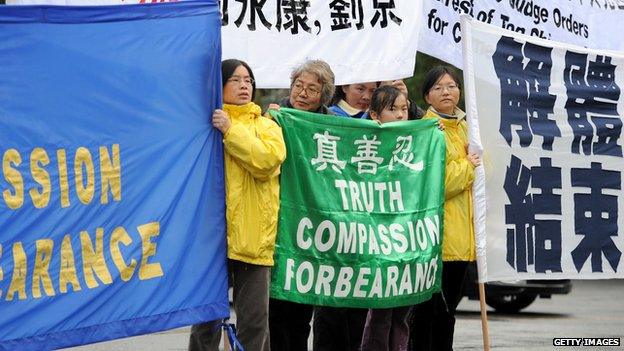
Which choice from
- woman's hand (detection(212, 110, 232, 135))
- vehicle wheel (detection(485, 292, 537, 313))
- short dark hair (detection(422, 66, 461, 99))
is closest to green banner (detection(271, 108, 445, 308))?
short dark hair (detection(422, 66, 461, 99))

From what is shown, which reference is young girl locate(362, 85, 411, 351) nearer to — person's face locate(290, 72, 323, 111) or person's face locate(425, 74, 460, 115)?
person's face locate(425, 74, 460, 115)

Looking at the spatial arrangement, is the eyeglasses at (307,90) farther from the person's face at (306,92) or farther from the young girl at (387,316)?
the young girl at (387,316)

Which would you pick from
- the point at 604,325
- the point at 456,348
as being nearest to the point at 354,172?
the point at 456,348

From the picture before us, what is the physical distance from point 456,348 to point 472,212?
8.37 feet

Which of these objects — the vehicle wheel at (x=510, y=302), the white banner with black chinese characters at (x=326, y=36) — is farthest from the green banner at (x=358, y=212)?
the vehicle wheel at (x=510, y=302)

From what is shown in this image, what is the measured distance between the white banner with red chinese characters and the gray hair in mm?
300

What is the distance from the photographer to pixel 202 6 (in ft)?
21.6

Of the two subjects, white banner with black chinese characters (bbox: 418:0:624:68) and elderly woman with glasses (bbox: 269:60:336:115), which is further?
white banner with black chinese characters (bbox: 418:0:624:68)

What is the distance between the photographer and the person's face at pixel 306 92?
7555 millimetres

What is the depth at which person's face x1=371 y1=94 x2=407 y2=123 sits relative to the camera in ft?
25.9

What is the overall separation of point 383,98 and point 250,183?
1410mm

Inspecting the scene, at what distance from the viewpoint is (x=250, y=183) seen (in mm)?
6848

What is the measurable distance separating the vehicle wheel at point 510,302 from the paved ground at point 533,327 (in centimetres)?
13

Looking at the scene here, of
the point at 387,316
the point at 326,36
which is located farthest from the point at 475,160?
the point at 326,36
